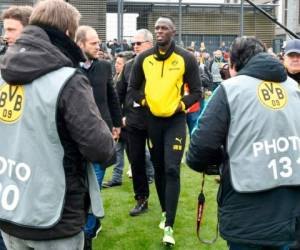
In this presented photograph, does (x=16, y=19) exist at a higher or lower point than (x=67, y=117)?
higher

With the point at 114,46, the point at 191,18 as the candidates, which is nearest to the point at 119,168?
the point at 114,46

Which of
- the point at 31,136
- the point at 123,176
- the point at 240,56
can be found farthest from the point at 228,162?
the point at 123,176

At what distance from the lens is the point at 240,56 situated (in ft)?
9.92

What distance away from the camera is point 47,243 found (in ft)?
8.14

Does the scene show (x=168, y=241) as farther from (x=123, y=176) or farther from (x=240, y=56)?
(x=123, y=176)

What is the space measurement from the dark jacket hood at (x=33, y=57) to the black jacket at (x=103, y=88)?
2071 millimetres

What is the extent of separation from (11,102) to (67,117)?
0.31 metres

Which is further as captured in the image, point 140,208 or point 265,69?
point 140,208

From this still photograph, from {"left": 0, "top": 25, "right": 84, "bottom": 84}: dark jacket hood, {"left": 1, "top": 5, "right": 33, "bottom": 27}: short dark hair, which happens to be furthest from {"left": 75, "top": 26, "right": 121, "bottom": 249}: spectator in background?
{"left": 0, "top": 25, "right": 84, "bottom": 84}: dark jacket hood

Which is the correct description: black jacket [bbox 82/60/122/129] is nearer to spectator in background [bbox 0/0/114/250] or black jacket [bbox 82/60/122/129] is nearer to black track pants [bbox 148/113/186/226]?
black track pants [bbox 148/113/186/226]

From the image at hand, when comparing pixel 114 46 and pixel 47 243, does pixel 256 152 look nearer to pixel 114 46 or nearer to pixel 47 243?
pixel 47 243

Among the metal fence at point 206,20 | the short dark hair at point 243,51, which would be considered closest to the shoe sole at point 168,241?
the short dark hair at point 243,51

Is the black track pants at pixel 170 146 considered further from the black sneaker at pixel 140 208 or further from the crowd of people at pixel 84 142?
the crowd of people at pixel 84 142

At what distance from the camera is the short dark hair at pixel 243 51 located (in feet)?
9.86
